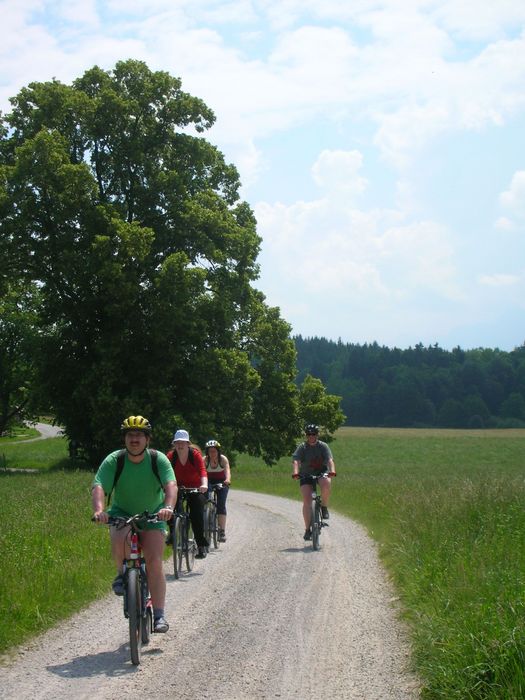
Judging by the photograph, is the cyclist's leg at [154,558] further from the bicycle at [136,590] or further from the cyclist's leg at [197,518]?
the cyclist's leg at [197,518]

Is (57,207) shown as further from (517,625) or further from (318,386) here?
(517,625)

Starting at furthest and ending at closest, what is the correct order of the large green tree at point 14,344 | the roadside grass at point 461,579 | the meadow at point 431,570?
the large green tree at point 14,344 → the meadow at point 431,570 → the roadside grass at point 461,579

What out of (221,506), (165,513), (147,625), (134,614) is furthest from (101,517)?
(221,506)

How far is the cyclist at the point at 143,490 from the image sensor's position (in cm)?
729

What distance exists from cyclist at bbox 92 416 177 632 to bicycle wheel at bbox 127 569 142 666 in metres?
0.36

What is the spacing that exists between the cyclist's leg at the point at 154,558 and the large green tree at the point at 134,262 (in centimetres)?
2313

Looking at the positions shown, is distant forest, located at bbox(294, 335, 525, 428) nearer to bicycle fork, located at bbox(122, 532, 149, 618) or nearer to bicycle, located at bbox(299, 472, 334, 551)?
bicycle, located at bbox(299, 472, 334, 551)

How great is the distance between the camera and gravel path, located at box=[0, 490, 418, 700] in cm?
604

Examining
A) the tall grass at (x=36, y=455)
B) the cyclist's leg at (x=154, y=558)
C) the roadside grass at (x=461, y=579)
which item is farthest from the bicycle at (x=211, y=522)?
the tall grass at (x=36, y=455)

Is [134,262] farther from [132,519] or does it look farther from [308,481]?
[132,519]

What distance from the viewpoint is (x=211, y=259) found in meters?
34.1

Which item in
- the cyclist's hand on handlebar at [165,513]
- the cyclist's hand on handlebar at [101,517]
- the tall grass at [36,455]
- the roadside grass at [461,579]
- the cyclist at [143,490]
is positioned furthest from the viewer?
the tall grass at [36,455]

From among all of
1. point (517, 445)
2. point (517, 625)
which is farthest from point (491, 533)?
point (517, 445)

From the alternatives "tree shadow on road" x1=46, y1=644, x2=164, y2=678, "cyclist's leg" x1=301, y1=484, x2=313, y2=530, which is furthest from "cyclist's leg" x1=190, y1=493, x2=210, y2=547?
"tree shadow on road" x1=46, y1=644, x2=164, y2=678
